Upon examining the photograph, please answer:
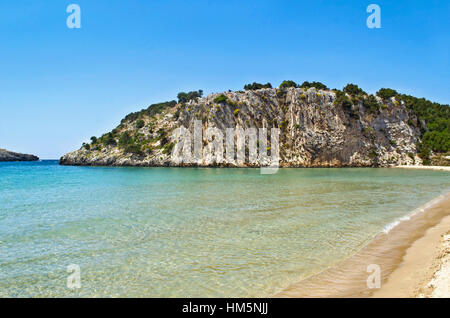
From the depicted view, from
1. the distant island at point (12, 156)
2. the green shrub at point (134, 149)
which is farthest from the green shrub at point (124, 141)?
the distant island at point (12, 156)

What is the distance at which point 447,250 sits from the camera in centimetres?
795

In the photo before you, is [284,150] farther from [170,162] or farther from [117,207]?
[117,207]

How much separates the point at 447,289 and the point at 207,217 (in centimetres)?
978

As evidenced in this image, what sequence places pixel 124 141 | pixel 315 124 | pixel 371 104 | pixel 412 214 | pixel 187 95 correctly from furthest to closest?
pixel 187 95
pixel 124 141
pixel 371 104
pixel 315 124
pixel 412 214

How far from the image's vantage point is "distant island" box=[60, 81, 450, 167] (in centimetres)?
7319

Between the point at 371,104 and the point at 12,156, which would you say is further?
the point at 12,156

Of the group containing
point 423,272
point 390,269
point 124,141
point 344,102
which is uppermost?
point 344,102

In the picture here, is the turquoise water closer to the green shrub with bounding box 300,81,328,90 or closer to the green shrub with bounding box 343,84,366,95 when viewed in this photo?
the green shrub with bounding box 343,84,366,95

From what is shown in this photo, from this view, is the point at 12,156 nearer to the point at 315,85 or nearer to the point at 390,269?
the point at 315,85

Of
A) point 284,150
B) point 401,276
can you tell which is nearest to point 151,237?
point 401,276

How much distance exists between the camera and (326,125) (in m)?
74.1

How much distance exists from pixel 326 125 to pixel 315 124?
282 cm

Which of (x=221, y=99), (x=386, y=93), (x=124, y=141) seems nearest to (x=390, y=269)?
(x=221, y=99)
